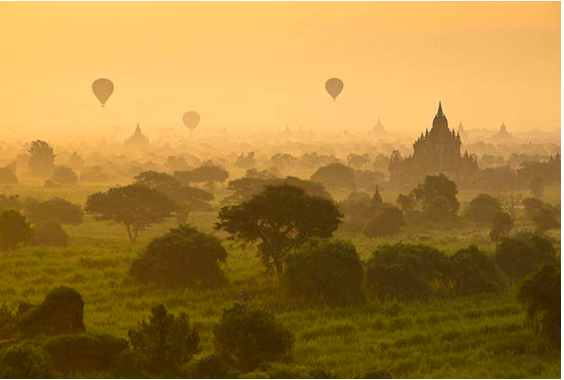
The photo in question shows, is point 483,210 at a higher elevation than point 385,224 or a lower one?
higher

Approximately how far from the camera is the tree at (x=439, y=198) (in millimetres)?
86000

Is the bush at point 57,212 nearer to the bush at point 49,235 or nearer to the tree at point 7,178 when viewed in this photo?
the bush at point 49,235

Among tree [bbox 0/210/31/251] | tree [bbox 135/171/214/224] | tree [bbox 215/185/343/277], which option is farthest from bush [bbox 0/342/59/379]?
tree [bbox 135/171/214/224]

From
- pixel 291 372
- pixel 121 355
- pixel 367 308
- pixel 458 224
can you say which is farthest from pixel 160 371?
pixel 458 224

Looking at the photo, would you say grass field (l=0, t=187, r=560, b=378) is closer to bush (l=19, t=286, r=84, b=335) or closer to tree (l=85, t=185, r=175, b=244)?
bush (l=19, t=286, r=84, b=335)

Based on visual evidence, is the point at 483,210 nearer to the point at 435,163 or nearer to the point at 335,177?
the point at 435,163

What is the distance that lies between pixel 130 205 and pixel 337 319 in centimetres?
3834

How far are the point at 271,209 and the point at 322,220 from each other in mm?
3927

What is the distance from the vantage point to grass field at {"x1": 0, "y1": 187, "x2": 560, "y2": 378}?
28.5m

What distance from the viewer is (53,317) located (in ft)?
95.6

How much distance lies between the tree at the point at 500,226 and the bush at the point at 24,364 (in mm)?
55546

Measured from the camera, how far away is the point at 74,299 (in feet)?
98.5

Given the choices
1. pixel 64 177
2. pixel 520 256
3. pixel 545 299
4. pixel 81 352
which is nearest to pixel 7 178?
pixel 64 177

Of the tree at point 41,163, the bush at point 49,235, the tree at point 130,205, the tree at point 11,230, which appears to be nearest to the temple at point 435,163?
the tree at point 130,205
